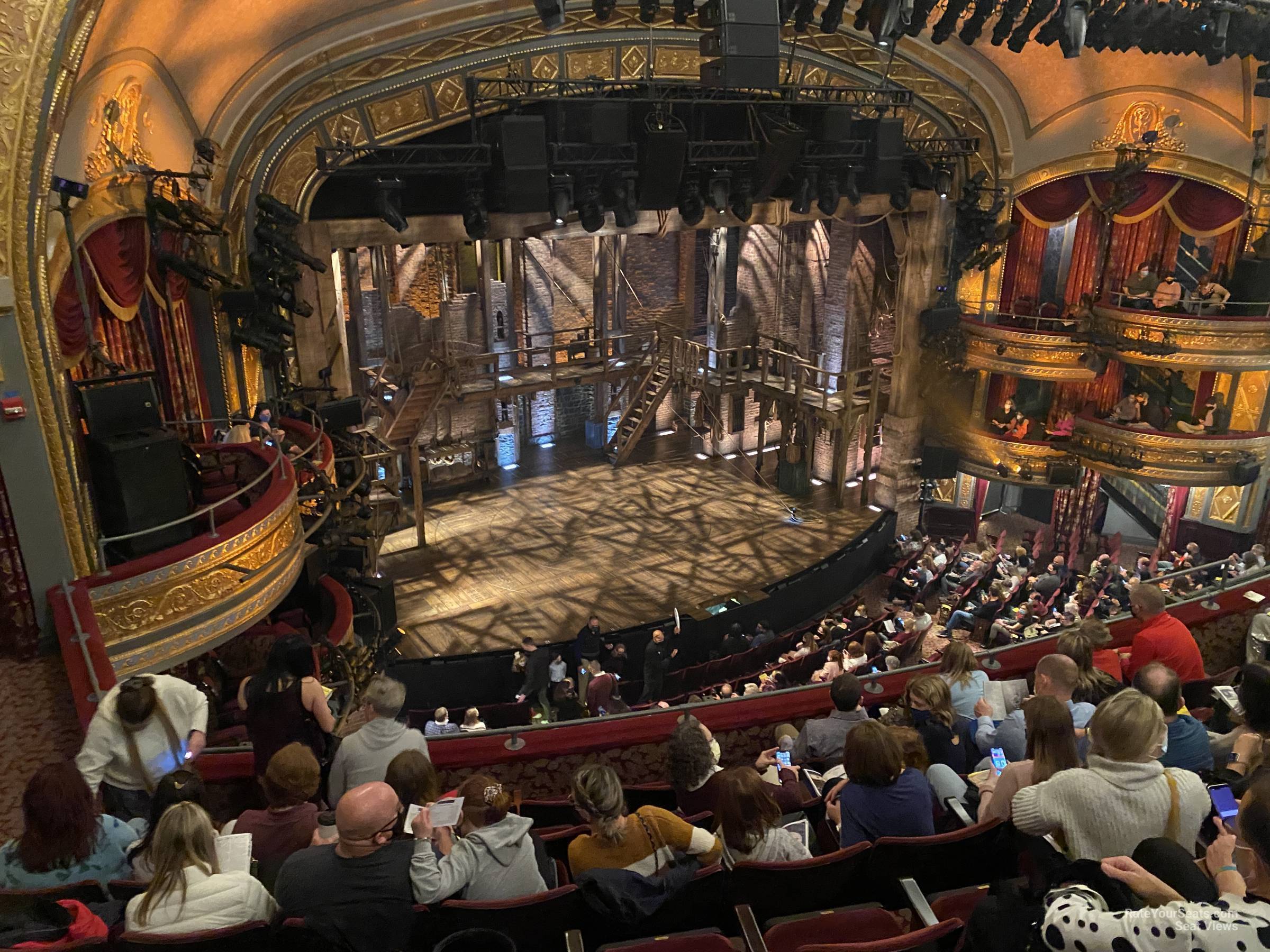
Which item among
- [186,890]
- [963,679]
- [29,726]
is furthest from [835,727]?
[29,726]

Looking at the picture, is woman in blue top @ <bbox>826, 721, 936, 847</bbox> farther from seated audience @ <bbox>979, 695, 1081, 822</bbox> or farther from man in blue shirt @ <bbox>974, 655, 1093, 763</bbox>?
man in blue shirt @ <bbox>974, 655, 1093, 763</bbox>

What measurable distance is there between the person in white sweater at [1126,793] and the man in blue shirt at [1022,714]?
2.86 ft

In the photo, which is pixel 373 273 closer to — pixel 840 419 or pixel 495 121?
pixel 495 121

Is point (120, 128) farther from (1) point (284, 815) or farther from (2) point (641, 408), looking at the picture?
(2) point (641, 408)

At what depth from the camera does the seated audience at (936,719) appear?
403 centimetres

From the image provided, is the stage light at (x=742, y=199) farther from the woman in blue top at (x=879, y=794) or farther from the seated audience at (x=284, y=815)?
the seated audience at (x=284, y=815)

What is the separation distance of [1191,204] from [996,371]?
3895 mm

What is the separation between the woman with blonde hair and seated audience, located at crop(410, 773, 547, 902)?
1.82 ft

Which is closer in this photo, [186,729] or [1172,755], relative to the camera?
[1172,755]

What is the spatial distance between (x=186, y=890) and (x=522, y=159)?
30.1 ft

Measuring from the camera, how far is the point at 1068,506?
1747 centimetres

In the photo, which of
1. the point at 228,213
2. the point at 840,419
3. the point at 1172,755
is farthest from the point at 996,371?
the point at 1172,755

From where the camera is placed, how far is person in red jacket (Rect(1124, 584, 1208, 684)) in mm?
4852

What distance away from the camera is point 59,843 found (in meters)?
3.21
